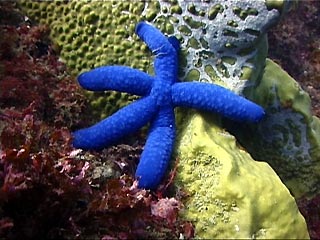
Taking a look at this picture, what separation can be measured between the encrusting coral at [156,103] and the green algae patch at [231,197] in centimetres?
26

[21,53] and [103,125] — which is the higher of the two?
[21,53]

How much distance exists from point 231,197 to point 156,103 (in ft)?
3.57

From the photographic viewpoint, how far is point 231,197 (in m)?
3.39

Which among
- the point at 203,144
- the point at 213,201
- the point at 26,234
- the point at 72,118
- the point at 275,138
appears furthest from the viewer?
the point at 275,138

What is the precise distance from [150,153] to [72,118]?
3.01ft

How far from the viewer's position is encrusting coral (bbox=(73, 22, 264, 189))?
3.72 meters

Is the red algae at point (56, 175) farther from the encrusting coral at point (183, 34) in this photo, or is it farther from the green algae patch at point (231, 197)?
the encrusting coral at point (183, 34)

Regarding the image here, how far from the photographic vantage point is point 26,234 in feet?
9.00

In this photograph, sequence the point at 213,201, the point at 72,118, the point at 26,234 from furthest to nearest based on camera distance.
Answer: the point at 72,118
the point at 213,201
the point at 26,234

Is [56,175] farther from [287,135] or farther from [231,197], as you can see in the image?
[287,135]

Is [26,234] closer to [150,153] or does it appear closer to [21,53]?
[150,153]

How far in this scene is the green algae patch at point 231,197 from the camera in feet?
10.9

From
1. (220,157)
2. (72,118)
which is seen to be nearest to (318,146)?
(220,157)

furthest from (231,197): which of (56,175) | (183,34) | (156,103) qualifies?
(183,34)
